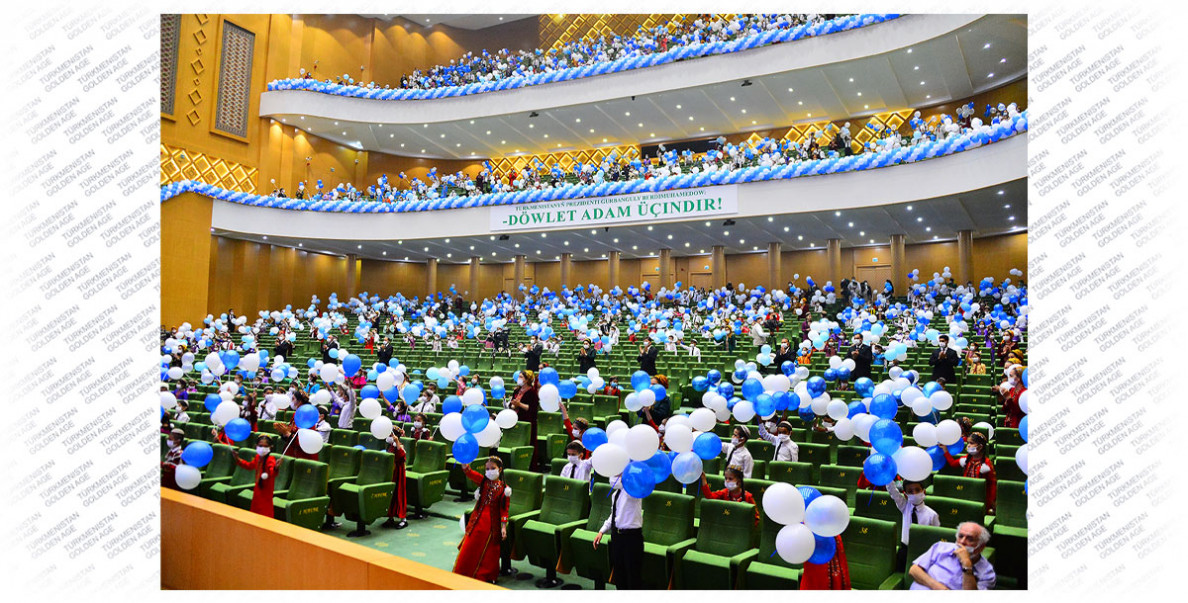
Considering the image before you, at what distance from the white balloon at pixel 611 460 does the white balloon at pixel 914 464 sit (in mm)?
1878

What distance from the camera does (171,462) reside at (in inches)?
282

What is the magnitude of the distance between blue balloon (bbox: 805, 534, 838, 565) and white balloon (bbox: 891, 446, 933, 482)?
93 centimetres

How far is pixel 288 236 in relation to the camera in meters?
25.6

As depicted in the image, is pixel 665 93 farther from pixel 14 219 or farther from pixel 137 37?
pixel 14 219

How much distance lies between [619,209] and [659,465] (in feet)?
58.2

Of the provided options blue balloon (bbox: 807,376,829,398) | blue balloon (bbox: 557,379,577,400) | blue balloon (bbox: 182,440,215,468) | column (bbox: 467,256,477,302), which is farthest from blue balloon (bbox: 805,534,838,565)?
column (bbox: 467,256,477,302)

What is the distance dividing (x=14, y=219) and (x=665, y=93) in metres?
20.1

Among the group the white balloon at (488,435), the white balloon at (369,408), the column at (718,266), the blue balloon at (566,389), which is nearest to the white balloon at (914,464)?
the white balloon at (488,435)

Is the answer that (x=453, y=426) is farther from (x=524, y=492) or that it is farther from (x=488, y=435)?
(x=524, y=492)

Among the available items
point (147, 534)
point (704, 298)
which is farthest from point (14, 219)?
point (704, 298)

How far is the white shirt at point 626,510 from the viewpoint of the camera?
16.3ft

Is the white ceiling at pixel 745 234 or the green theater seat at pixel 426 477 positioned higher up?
the white ceiling at pixel 745 234

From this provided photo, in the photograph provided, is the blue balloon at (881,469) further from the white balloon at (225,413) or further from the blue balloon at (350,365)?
the blue balloon at (350,365)

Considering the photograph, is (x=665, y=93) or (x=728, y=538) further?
(x=665, y=93)
